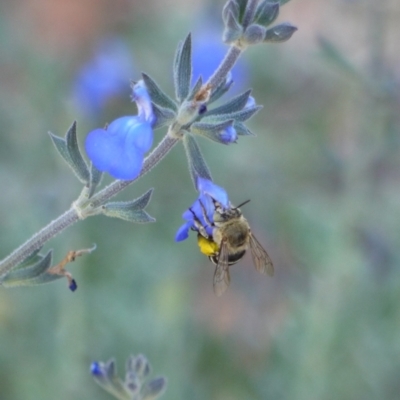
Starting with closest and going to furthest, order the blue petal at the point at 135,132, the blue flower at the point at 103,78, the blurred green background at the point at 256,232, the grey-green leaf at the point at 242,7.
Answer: the blue petal at the point at 135,132 → the grey-green leaf at the point at 242,7 → the blurred green background at the point at 256,232 → the blue flower at the point at 103,78

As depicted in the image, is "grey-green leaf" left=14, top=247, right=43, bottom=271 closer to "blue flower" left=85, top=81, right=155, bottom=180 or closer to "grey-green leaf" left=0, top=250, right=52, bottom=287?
"grey-green leaf" left=0, top=250, right=52, bottom=287

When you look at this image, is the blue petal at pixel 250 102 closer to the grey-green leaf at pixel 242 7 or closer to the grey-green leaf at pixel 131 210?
the grey-green leaf at pixel 242 7

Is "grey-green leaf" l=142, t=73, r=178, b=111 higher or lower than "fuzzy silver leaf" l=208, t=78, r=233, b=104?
lower

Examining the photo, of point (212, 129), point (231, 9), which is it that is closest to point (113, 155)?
point (212, 129)

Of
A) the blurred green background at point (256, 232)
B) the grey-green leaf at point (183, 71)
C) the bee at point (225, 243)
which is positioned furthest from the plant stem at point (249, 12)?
the blurred green background at point (256, 232)

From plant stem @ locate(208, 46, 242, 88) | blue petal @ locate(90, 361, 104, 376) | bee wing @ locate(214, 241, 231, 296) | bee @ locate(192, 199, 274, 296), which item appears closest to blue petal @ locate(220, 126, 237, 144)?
plant stem @ locate(208, 46, 242, 88)

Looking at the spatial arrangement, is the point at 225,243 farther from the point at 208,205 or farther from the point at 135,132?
the point at 135,132

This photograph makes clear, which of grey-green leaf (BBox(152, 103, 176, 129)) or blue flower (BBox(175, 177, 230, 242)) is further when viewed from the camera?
blue flower (BBox(175, 177, 230, 242))
